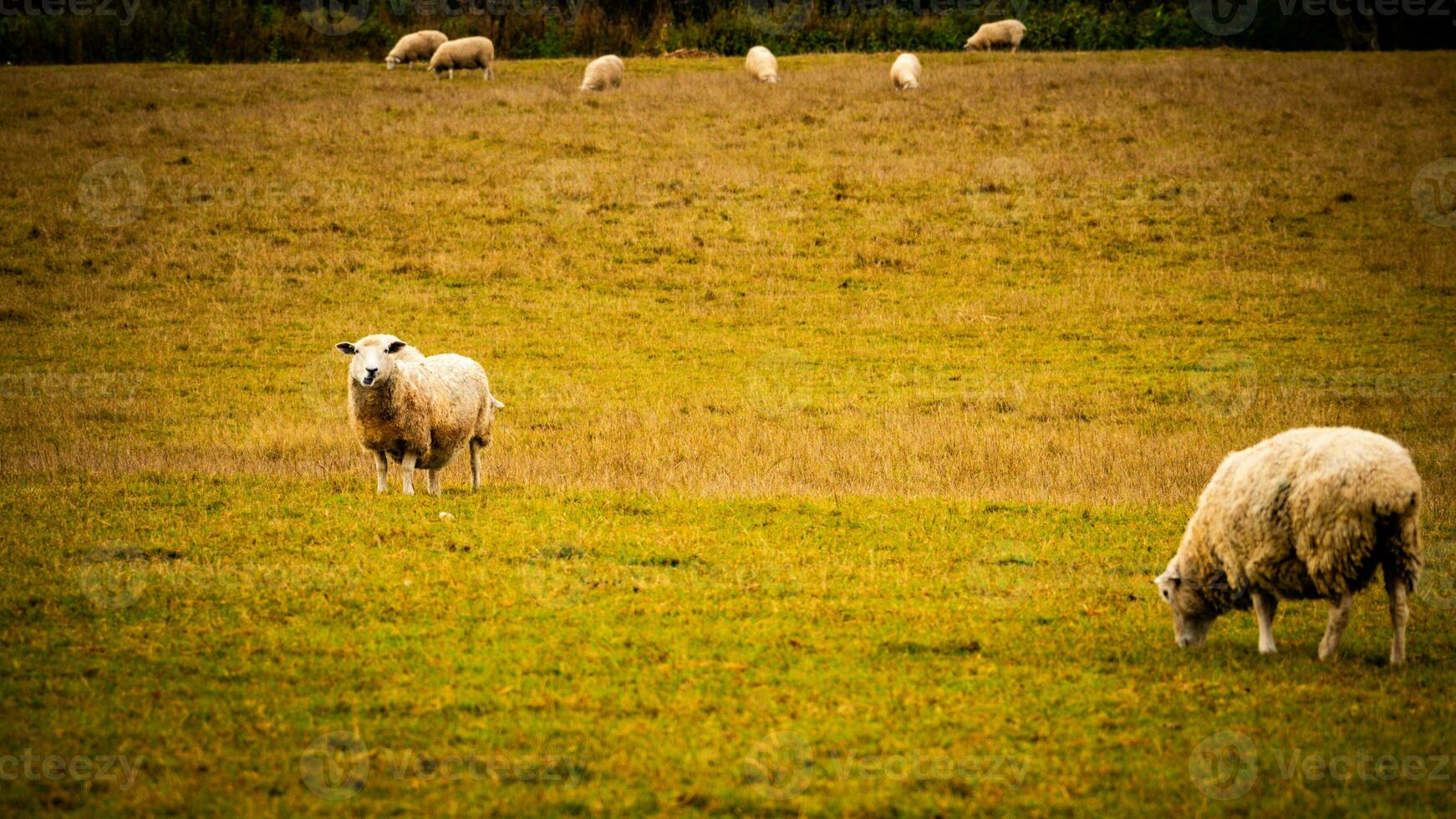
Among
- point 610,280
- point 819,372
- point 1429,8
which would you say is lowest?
point 819,372

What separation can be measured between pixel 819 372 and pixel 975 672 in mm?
14879

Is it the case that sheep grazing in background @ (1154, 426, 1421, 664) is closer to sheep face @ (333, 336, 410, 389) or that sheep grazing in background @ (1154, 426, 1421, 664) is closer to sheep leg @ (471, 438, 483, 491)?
sheep face @ (333, 336, 410, 389)

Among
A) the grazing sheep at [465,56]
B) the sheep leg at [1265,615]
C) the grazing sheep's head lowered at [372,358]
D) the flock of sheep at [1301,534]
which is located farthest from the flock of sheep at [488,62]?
the sheep leg at [1265,615]

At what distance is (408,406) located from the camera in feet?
47.2

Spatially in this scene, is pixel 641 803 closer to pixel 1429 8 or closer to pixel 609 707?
pixel 609 707

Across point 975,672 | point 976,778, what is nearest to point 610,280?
point 975,672

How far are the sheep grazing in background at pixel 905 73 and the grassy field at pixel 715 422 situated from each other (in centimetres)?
Answer: 104

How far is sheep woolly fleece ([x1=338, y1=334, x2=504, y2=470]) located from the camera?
1423 centimetres

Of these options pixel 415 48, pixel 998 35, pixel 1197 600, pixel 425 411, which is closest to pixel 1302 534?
pixel 1197 600

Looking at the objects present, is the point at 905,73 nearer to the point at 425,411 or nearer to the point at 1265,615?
the point at 425,411

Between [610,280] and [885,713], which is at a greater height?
[610,280]

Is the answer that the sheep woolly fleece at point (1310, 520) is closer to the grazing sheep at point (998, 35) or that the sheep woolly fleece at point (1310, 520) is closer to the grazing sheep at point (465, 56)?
the grazing sheep at point (465, 56)

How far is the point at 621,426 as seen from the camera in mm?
19469

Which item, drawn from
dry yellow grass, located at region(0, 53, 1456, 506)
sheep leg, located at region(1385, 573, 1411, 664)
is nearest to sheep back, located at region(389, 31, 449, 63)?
dry yellow grass, located at region(0, 53, 1456, 506)
